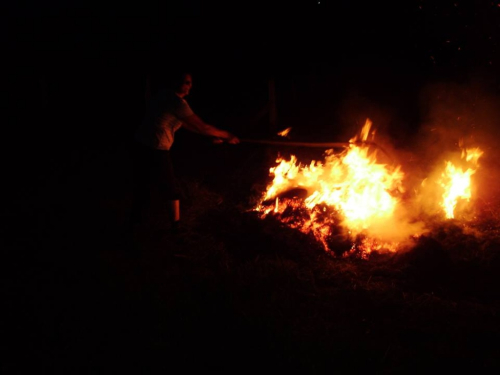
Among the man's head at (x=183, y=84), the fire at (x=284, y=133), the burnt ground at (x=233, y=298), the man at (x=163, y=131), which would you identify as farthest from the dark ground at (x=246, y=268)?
the man's head at (x=183, y=84)

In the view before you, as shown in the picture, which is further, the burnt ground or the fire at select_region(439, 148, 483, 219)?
the fire at select_region(439, 148, 483, 219)

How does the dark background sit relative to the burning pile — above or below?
above

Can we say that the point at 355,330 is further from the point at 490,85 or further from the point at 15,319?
the point at 490,85

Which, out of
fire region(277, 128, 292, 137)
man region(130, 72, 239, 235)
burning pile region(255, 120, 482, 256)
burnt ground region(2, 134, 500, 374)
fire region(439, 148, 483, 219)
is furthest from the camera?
fire region(277, 128, 292, 137)

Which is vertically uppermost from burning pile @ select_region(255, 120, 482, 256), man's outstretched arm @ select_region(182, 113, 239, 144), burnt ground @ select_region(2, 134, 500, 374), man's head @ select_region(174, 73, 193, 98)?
man's head @ select_region(174, 73, 193, 98)

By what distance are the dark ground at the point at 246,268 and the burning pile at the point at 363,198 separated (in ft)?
0.90

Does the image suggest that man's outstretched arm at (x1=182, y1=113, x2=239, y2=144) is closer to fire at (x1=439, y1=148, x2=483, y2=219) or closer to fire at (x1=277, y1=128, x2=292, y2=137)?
fire at (x1=277, y1=128, x2=292, y2=137)

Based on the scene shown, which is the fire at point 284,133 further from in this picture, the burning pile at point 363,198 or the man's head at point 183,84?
the man's head at point 183,84

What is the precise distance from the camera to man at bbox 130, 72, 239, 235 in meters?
4.45

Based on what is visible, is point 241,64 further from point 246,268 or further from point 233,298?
point 233,298

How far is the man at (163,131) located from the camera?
14.6 feet

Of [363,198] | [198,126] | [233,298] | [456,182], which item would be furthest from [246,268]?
[456,182]

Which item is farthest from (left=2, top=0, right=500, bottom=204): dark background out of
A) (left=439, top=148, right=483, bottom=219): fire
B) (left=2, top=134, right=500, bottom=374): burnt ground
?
(left=2, top=134, right=500, bottom=374): burnt ground

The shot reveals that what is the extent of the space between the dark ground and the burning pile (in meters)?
0.28
